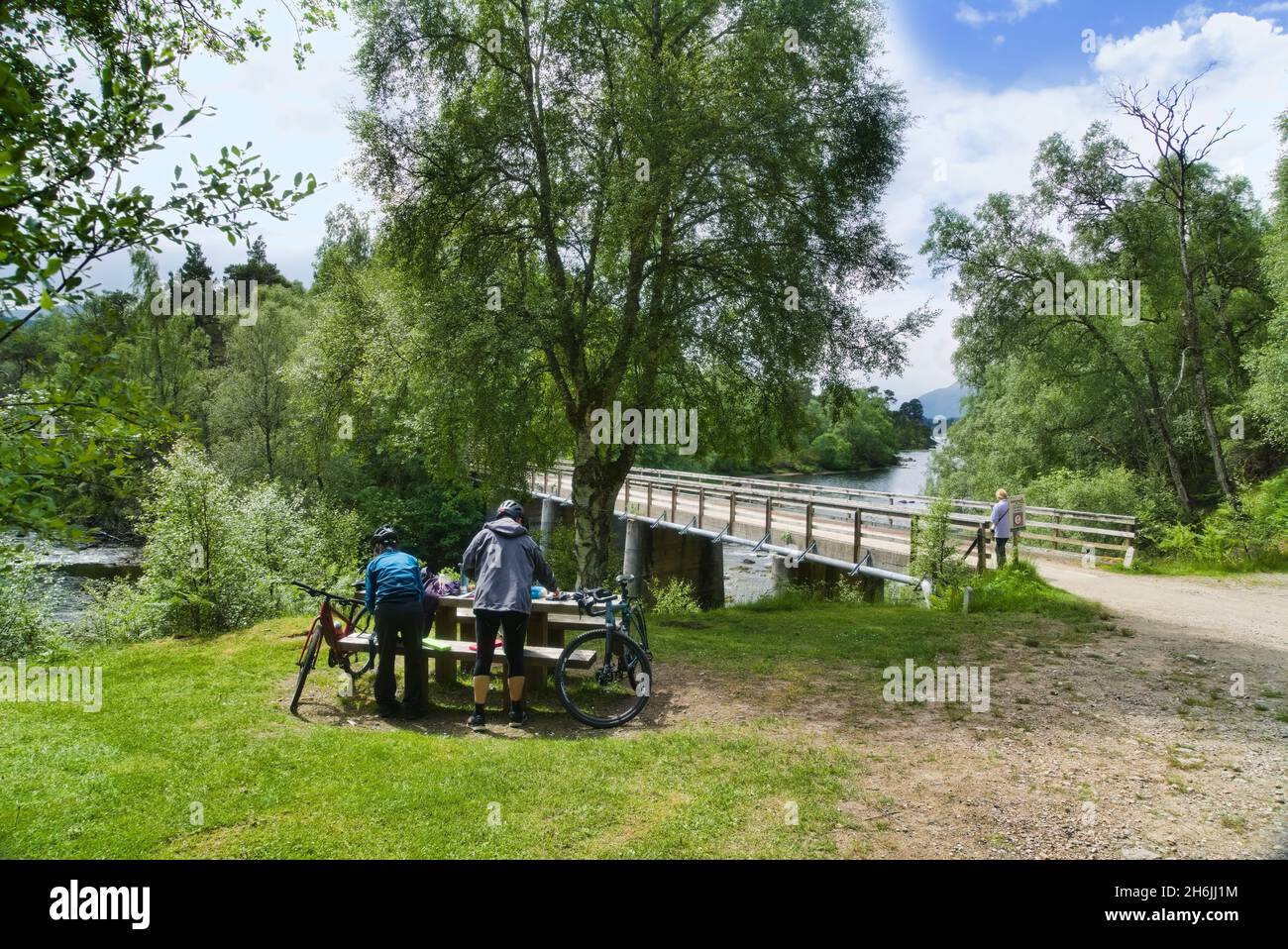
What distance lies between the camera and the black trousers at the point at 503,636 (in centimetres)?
633

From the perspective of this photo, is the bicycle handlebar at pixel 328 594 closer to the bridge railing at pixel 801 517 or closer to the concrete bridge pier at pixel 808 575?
the bridge railing at pixel 801 517

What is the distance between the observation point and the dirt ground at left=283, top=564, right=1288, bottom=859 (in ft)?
14.0

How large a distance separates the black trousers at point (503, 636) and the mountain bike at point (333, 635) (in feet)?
4.50

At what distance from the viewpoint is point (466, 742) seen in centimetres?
578

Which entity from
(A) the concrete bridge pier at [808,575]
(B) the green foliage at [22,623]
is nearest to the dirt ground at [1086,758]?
(B) the green foliage at [22,623]

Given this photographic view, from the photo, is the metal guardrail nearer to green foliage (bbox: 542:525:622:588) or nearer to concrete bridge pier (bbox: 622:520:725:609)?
concrete bridge pier (bbox: 622:520:725:609)

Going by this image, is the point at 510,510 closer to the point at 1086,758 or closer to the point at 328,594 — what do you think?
the point at 328,594

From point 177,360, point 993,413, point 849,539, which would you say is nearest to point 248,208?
point 849,539

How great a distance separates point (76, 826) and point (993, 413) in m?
33.1

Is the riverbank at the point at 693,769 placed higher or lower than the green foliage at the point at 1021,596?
lower

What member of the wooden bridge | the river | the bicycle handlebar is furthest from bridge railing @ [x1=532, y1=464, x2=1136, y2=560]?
the river

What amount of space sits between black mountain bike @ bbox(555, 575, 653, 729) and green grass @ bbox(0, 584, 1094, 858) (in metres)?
0.25

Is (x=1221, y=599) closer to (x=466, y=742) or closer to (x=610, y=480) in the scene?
(x=610, y=480)

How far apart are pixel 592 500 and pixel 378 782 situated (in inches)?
333
